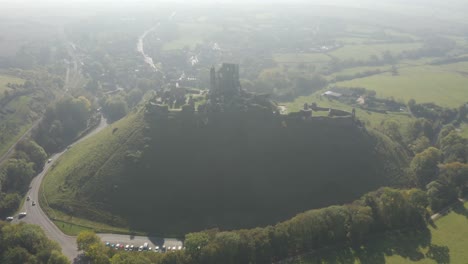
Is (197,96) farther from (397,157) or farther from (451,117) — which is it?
(451,117)

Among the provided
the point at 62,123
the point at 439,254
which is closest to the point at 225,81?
the point at 62,123

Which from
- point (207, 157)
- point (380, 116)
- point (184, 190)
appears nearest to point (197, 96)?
point (207, 157)

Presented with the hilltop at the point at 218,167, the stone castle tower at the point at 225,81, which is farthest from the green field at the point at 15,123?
the stone castle tower at the point at 225,81

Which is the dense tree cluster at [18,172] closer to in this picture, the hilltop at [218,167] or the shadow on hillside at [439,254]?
the hilltop at [218,167]

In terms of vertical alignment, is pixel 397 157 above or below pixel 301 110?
below

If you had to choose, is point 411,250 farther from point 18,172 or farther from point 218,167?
point 18,172

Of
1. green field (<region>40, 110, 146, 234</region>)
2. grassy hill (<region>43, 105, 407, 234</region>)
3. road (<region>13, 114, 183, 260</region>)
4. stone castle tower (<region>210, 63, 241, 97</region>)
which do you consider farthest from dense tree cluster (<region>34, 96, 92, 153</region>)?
stone castle tower (<region>210, 63, 241, 97</region>)
